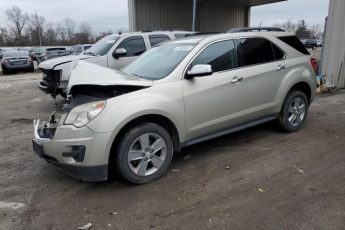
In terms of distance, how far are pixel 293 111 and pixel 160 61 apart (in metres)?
2.55

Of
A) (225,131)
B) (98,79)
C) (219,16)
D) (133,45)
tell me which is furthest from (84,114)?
(219,16)

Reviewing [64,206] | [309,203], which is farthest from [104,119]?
[309,203]

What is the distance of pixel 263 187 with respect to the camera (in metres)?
3.98

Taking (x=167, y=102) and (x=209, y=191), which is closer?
(x=209, y=191)

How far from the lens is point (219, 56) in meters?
4.88

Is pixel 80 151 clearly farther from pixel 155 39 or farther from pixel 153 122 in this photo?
pixel 155 39

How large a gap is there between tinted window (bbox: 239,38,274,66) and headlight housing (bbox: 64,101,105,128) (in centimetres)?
236

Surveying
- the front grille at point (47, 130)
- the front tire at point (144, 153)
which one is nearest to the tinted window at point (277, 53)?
the front tire at point (144, 153)

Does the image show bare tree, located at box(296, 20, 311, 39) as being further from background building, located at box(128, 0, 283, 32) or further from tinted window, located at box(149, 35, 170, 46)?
tinted window, located at box(149, 35, 170, 46)

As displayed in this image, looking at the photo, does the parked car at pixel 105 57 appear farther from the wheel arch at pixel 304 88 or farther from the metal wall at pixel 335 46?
the metal wall at pixel 335 46

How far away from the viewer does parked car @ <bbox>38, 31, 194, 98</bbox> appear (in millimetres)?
8797

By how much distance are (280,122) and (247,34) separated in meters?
1.61

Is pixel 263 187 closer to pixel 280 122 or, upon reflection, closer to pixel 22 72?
pixel 280 122

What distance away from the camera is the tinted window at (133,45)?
9.48m
